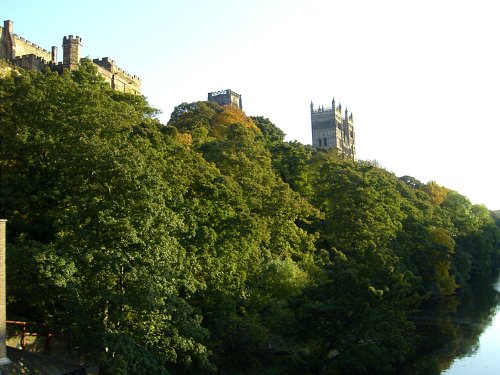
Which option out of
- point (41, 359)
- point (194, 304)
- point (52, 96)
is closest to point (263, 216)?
point (194, 304)

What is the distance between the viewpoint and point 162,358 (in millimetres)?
22125

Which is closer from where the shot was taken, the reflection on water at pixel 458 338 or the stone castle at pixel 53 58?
the reflection on water at pixel 458 338

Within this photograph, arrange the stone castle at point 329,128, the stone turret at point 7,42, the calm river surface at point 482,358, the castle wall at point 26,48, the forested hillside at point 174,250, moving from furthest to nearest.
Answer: the stone castle at point 329,128, the castle wall at point 26,48, the stone turret at point 7,42, the calm river surface at point 482,358, the forested hillside at point 174,250

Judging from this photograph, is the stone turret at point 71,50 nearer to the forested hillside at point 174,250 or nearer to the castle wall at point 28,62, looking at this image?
the castle wall at point 28,62

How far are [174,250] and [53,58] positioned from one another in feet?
174

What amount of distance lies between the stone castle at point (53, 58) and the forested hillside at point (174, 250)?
1679cm

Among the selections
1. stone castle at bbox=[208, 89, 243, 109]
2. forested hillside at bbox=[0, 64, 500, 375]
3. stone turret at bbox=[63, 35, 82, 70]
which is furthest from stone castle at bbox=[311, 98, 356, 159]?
forested hillside at bbox=[0, 64, 500, 375]

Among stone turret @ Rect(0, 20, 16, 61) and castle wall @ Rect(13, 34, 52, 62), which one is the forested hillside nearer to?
stone turret @ Rect(0, 20, 16, 61)

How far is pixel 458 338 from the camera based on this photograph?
42844 millimetres

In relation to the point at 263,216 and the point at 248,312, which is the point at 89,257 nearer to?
the point at 248,312

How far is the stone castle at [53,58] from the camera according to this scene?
185 ft

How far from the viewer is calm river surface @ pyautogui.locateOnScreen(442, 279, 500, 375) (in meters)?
34.9

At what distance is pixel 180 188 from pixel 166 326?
8013 mm

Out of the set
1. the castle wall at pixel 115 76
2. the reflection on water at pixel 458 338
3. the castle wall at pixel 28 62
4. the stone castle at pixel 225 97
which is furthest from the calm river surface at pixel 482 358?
the stone castle at pixel 225 97
